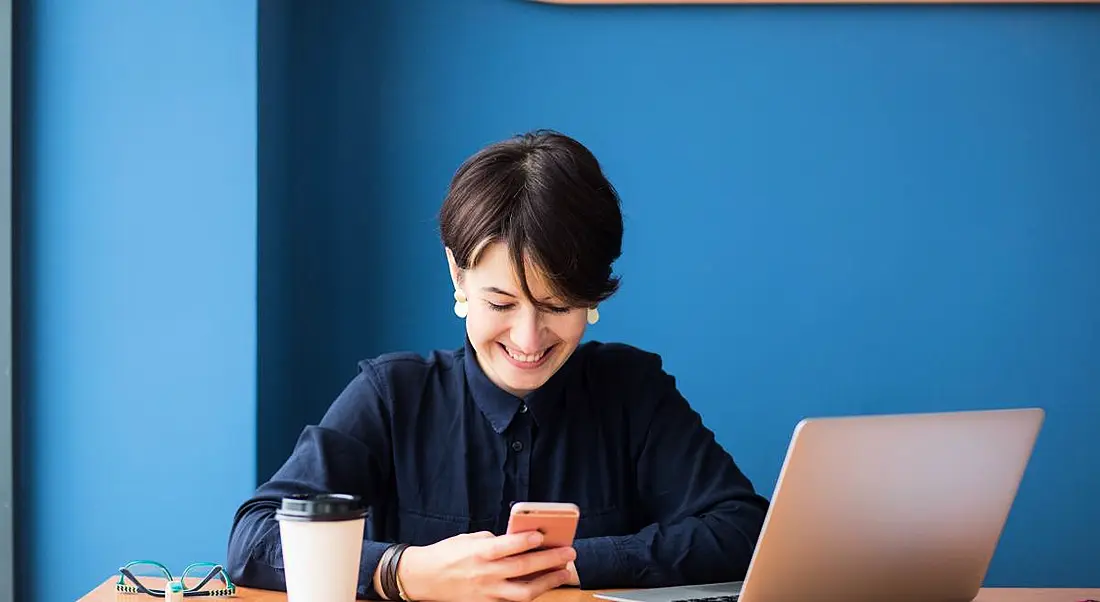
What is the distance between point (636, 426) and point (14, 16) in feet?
4.85

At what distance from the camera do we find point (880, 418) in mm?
1163

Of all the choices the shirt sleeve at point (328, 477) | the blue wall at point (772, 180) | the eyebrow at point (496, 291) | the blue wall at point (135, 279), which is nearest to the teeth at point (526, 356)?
the eyebrow at point (496, 291)

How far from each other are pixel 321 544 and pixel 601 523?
71 cm

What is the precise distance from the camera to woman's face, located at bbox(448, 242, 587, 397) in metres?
1.60

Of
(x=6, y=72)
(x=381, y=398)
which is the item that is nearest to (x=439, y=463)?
(x=381, y=398)

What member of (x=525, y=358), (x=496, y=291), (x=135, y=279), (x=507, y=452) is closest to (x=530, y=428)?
(x=507, y=452)

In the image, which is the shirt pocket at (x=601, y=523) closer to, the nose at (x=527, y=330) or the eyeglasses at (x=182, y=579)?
the nose at (x=527, y=330)

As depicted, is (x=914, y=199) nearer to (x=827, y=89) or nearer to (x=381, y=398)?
(x=827, y=89)

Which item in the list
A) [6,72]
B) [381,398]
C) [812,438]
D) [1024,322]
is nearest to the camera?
[812,438]

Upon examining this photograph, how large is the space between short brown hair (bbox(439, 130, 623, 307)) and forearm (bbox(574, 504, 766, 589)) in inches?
12.9

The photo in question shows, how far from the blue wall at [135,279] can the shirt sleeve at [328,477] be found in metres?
0.68

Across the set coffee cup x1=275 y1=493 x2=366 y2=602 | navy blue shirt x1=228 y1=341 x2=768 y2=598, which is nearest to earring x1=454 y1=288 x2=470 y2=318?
navy blue shirt x1=228 y1=341 x2=768 y2=598

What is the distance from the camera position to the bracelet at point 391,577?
1.38 m

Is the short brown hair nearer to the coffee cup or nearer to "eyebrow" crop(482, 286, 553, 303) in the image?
"eyebrow" crop(482, 286, 553, 303)
